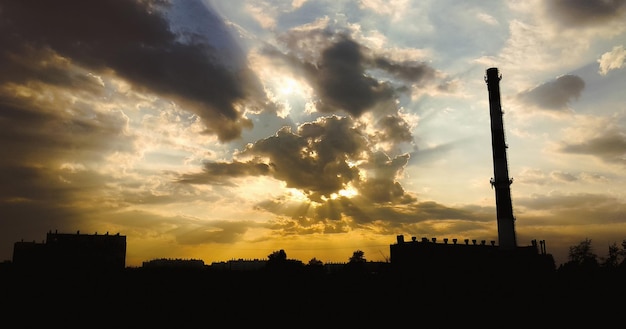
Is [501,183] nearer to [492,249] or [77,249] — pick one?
[492,249]

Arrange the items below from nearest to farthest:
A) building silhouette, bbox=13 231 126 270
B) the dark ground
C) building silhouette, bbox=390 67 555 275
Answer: the dark ground → building silhouette, bbox=390 67 555 275 → building silhouette, bbox=13 231 126 270

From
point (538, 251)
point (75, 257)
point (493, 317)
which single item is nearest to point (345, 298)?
point (493, 317)

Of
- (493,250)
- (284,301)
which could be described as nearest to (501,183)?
(493,250)

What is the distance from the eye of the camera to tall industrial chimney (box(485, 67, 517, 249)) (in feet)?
165

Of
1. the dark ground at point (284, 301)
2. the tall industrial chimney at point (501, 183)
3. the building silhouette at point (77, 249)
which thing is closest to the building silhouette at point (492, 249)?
the tall industrial chimney at point (501, 183)

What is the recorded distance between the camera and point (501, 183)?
51.2 metres

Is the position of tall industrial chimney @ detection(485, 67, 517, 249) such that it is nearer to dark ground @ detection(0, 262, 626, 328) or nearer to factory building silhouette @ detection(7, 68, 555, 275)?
factory building silhouette @ detection(7, 68, 555, 275)

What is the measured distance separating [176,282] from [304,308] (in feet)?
25.9

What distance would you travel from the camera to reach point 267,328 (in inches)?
1011

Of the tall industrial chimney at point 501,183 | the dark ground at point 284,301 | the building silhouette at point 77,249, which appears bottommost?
the dark ground at point 284,301

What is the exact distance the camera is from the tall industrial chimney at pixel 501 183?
5038cm

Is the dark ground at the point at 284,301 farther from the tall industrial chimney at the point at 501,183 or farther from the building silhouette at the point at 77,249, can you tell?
the building silhouette at the point at 77,249

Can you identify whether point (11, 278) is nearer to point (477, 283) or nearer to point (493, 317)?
point (493, 317)

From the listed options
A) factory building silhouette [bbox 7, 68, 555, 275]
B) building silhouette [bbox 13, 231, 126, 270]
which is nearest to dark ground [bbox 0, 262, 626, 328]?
factory building silhouette [bbox 7, 68, 555, 275]
